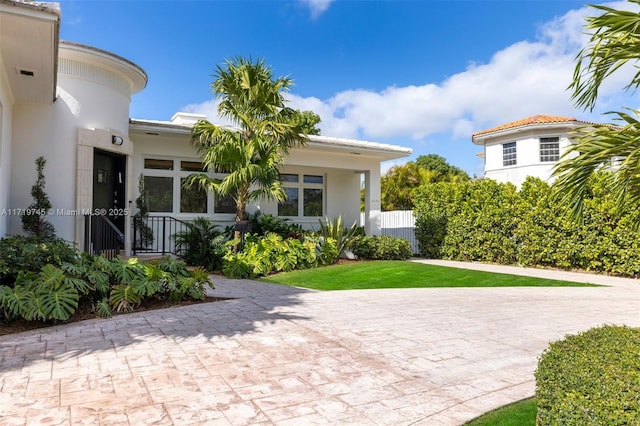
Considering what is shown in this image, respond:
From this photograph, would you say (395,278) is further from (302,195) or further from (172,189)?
(172,189)

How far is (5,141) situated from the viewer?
831 cm

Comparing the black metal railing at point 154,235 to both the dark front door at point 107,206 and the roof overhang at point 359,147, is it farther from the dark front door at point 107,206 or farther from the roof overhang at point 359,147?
the roof overhang at point 359,147

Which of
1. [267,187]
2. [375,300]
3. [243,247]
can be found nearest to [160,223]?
[243,247]

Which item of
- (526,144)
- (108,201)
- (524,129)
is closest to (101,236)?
(108,201)

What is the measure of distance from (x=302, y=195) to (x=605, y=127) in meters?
13.4

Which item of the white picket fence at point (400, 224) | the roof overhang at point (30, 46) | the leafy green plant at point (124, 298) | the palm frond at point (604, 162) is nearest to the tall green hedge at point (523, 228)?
the white picket fence at point (400, 224)

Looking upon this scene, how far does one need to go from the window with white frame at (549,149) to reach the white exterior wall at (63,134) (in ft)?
71.2

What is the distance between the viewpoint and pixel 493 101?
83.8ft

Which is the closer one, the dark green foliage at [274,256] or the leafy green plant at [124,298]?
the leafy green plant at [124,298]

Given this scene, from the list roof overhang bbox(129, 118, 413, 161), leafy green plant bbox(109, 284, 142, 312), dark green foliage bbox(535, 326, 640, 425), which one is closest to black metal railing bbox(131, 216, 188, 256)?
roof overhang bbox(129, 118, 413, 161)

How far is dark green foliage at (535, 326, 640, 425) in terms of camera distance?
202 cm

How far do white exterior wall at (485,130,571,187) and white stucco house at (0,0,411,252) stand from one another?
13.5 metres

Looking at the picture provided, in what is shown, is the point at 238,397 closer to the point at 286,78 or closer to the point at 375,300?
the point at 375,300

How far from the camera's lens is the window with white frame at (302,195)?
16.3m
